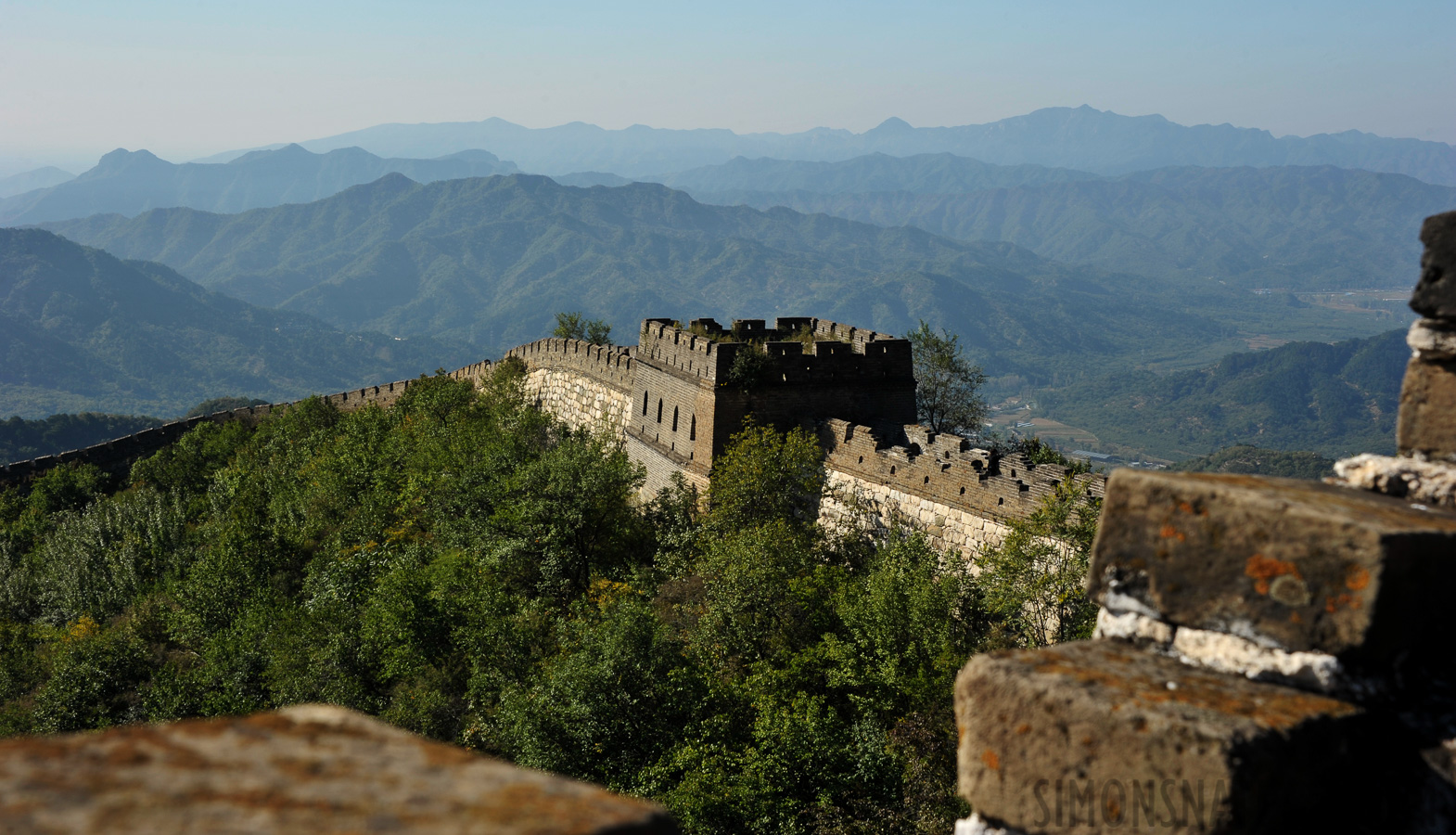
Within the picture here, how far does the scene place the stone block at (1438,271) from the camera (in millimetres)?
4109

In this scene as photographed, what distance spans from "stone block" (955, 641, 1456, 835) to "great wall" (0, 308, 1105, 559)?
A: 15.4 m

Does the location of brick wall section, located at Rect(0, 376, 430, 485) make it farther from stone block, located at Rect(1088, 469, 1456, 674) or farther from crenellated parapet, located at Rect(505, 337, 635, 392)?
stone block, located at Rect(1088, 469, 1456, 674)

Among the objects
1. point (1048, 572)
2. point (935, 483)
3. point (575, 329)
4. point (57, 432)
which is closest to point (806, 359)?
point (935, 483)

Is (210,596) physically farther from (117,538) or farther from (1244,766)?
(1244,766)

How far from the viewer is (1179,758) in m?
3.37

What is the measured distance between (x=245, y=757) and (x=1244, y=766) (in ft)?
9.18

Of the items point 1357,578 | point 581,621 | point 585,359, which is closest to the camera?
point 1357,578

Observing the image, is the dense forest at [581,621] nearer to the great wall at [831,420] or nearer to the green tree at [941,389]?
the great wall at [831,420]

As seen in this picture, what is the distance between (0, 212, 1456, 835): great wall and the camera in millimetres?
2570

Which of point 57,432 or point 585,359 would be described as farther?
point 57,432

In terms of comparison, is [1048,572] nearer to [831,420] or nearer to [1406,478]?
[831,420]

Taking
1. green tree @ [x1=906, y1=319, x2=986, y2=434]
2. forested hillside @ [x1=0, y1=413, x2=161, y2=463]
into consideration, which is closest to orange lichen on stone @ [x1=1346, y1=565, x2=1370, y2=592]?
green tree @ [x1=906, y1=319, x2=986, y2=434]

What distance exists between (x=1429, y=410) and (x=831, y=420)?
70.2 feet

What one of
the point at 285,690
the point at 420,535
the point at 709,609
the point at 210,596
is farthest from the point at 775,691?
the point at 210,596
